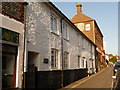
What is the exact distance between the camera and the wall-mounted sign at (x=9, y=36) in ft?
18.5

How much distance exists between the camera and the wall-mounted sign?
565 cm

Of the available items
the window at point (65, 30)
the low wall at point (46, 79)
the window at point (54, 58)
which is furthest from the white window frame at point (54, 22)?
the low wall at point (46, 79)

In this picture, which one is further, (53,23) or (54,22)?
(54,22)

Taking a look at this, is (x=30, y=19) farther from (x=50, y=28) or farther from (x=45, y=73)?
(x=45, y=73)

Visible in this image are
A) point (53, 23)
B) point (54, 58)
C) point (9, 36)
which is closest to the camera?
point (9, 36)

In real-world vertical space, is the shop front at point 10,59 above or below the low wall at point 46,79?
above

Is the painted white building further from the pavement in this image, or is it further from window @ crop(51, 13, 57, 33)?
the pavement

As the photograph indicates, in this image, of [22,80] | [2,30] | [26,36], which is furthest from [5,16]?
[22,80]

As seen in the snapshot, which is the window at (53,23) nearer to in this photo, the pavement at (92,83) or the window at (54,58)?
the window at (54,58)

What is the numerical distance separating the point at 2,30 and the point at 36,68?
2.95 meters

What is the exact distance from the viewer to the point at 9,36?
5949 millimetres

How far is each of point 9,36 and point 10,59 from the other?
1.08 metres

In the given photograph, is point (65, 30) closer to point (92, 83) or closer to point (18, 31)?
point (92, 83)

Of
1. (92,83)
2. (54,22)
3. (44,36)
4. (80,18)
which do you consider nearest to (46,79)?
(44,36)
